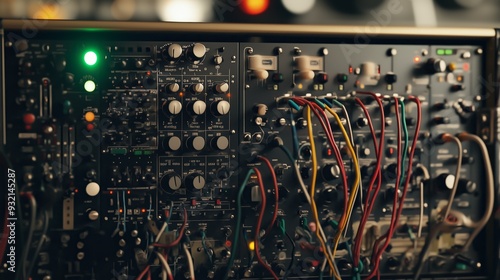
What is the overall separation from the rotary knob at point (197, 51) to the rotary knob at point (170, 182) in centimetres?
38

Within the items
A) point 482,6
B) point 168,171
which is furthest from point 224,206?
point 482,6

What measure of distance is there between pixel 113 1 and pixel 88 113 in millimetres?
478

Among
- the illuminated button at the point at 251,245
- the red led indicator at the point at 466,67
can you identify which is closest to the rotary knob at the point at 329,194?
the illuminated button at the point at 251,245

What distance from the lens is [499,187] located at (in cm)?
174

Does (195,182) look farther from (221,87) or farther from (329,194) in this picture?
(329,194)

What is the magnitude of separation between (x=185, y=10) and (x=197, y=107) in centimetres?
46

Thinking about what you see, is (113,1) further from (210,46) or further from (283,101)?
(283,101)

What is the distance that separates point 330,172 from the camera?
1.63 m

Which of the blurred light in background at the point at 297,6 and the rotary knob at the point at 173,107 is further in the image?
the blurred light in background at the point at 297,6

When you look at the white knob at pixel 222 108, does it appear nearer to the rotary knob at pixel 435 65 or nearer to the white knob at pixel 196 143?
the white knob at pixel 196 143

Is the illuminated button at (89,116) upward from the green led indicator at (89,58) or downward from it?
downward

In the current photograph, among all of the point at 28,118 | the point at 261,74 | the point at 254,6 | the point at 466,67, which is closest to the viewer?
the point at 28,118

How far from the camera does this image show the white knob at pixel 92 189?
155 cm

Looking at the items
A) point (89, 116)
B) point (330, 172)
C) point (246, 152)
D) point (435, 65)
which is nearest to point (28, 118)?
point (89, 116)
